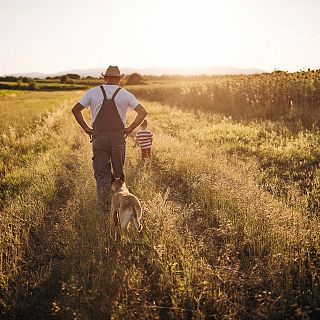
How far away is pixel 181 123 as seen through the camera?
16.7 metres

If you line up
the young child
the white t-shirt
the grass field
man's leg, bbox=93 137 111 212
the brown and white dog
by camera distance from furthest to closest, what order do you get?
the young child, man's leg, bbox=93 137 111 212, the white t-shirt, the brown and white dog, the grass field

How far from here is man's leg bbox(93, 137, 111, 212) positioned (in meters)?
6.00

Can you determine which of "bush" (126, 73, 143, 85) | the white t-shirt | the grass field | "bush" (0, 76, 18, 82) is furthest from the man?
"bush" (0, 76, 18, 82)

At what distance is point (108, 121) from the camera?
5.73m

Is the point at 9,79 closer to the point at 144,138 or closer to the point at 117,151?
the point at 144,138

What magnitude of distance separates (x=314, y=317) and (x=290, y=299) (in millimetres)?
281

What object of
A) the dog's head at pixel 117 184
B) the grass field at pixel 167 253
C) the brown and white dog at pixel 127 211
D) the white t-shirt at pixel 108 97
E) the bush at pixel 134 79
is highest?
the bush at pixel 134 79

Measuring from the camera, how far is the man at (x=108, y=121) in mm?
5613

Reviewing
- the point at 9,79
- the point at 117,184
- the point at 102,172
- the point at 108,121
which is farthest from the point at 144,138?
the point at 9,79

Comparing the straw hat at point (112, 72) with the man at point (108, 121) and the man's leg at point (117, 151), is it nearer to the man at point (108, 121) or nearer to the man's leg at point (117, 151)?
the man at point (108, 121)

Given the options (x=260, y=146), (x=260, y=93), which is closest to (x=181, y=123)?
(x=260, y=93)

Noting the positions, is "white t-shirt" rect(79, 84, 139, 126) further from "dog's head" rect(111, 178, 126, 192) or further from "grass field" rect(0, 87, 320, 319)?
"grass field" rect(0, 87, 320, 319)

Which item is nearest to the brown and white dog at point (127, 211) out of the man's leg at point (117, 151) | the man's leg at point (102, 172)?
the man's leg at point (117, 151)

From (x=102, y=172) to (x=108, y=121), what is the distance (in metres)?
0.96
